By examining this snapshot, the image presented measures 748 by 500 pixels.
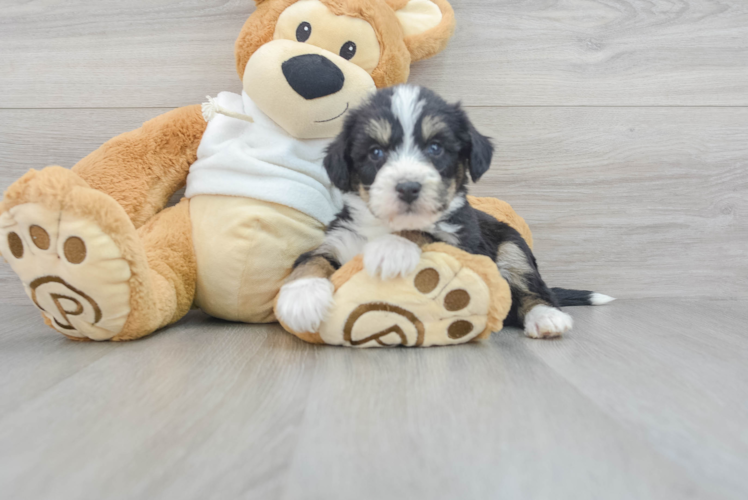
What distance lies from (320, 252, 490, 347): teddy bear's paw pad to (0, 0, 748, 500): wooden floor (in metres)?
0.08

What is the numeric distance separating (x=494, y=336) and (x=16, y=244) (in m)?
1.60

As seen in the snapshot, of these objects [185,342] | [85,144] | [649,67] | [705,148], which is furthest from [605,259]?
[85,144]

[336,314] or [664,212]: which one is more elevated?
[664,212]

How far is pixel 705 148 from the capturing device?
8.16 ft

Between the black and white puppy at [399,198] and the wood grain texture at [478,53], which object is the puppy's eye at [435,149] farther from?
the wood grain texture at [478,53]

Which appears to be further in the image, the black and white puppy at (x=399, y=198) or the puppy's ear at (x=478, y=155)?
the puppy's ear at (x=478, y=155)

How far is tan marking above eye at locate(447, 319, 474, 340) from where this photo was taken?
1556 millimetres

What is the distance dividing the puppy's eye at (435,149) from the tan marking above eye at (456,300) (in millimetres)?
470

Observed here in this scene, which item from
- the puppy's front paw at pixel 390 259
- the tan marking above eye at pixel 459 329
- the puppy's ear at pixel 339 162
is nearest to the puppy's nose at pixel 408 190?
the puppy's front paw at pixel 390 259

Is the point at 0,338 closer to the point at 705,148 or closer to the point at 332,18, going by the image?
the point at 332,18

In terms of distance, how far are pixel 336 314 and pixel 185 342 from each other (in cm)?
56

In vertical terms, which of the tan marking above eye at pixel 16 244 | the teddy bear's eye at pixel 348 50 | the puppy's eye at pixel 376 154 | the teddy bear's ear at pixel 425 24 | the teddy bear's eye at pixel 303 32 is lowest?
the tan marking above eye at pixel 16 244

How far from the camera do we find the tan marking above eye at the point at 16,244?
1.50 meters

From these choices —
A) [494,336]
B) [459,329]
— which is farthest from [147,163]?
[494,336]
